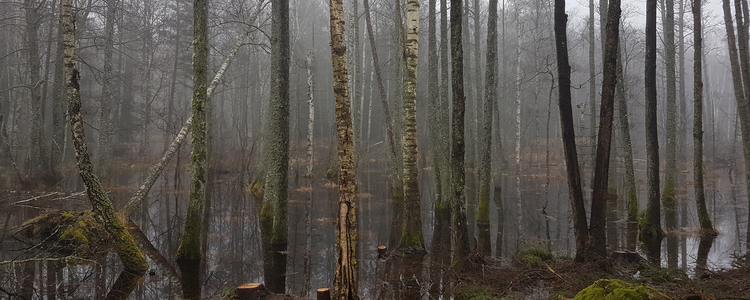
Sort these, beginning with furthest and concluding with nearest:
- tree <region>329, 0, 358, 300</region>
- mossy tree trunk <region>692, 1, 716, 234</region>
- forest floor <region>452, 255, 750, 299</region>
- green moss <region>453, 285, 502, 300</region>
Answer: mossy tree trunk <region>692, 1, 716, 234</region> → green moss <region>453, 285, 502, 300</region> → forest floor <region>452, 255, 750, 299</region> → tree <region>329, 0, 358, 300</region>

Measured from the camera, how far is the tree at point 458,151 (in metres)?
7.72

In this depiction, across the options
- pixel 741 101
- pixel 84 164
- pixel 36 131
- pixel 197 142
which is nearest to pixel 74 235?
pixel 84 164

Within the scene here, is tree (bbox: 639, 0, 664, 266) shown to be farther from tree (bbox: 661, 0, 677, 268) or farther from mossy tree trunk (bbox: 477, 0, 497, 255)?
tree (bbox: 661, 0, 677, 268)

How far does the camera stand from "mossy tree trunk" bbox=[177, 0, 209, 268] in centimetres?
863

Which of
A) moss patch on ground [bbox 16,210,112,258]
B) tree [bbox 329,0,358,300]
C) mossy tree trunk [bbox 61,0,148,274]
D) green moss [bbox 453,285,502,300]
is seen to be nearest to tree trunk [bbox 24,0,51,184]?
moss patch on ground [bbox 16,210,112,258]

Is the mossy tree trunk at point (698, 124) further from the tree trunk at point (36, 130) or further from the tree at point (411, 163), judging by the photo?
the tree trunk at point (36, 130)

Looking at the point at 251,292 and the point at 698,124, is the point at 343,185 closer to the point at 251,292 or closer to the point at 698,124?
the point at 251,292

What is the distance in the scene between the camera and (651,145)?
10.9m

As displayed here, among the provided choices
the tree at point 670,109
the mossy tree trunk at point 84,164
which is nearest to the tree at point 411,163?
the mossy tree trunk at point 84,164

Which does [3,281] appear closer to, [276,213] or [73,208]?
[276,213]

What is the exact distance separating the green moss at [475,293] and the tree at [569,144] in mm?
2231

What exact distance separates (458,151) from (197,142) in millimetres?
4920

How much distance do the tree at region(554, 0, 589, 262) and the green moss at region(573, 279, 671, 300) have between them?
290 centimetres

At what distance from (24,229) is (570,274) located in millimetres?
11024
